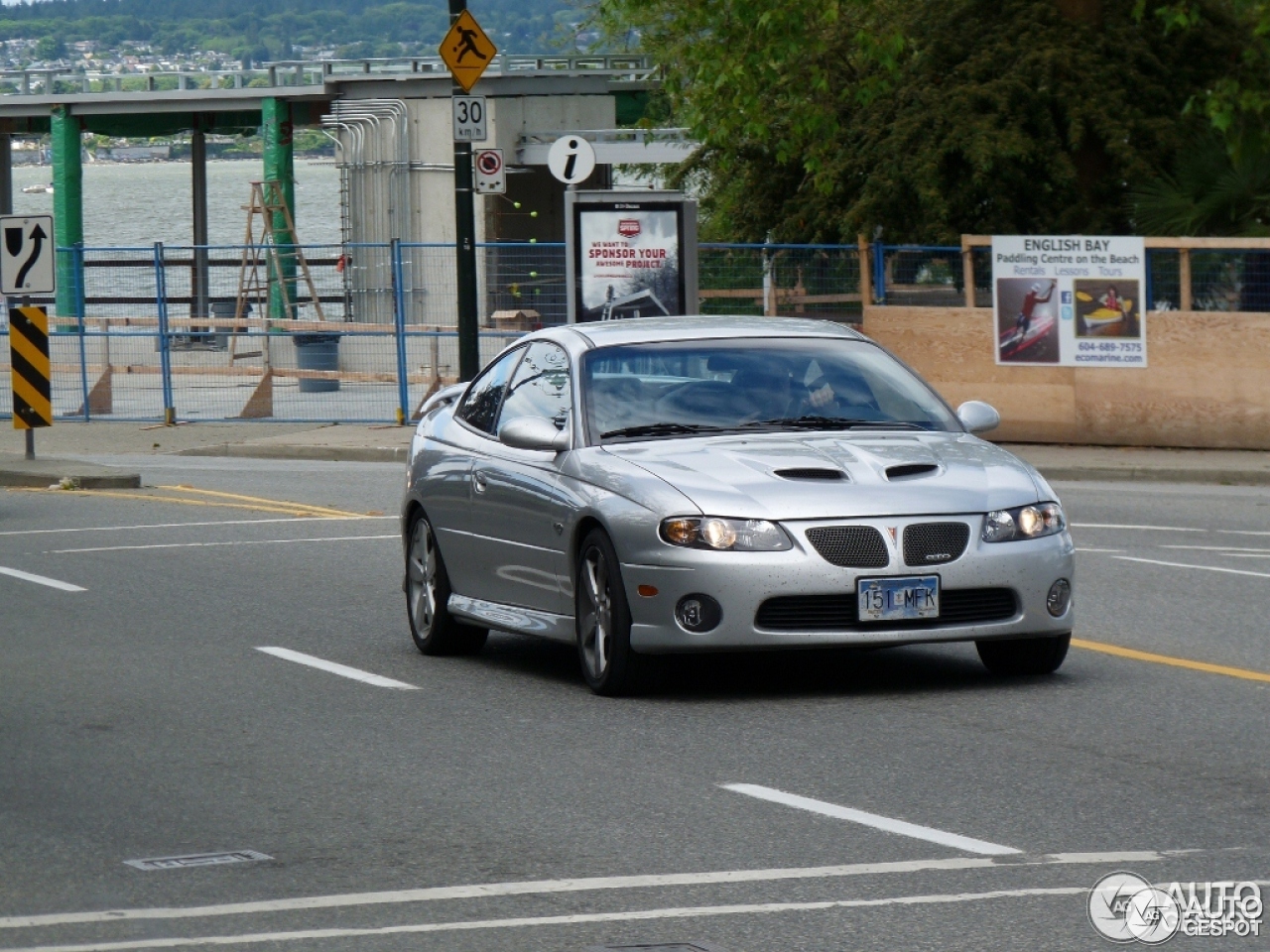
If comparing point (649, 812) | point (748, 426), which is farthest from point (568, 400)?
point (649, 812)

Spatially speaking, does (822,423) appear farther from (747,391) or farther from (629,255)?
(629,255)

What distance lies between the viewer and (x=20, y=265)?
23062 mm

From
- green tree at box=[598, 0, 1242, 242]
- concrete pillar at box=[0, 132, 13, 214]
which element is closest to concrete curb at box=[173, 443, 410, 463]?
green tree at box=[598, 0, 1242, 242]

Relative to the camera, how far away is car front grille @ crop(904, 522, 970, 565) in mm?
9156

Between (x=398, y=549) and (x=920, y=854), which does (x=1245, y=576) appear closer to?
(x=398, y=549)

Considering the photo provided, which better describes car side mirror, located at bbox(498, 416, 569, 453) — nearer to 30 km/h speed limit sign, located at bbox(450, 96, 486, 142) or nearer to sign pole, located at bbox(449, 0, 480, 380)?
30 km/h speed limit sign, located at bbox(450, 96, 486, 142)

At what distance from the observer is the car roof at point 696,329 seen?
1057cm

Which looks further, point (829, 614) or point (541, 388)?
point (541, 388)

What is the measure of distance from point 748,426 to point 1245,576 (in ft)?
15.4

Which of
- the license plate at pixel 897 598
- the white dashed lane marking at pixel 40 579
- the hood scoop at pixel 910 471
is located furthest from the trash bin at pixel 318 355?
the license plate at pixel 897 598

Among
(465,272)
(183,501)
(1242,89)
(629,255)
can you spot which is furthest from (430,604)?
(1242,89)

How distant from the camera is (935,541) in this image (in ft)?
30.2

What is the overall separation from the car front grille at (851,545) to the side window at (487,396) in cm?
236

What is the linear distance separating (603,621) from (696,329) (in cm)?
171
